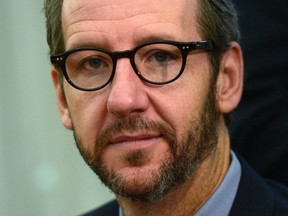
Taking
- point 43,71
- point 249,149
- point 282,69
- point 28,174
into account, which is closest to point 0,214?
point 28,174

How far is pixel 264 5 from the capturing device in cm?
220

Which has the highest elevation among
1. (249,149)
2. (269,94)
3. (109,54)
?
(109,54)

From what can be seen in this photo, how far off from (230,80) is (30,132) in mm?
1830

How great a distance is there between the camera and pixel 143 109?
5.49 ft

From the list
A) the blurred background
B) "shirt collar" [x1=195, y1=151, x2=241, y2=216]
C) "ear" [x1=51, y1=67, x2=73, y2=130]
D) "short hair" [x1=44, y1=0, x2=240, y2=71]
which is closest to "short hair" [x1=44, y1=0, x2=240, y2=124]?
"short hair" [x1=44, y1=0, x2=240, y2=71]

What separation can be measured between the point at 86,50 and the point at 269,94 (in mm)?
770

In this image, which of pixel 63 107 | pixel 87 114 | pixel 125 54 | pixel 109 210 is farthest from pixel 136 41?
pixel 109 210

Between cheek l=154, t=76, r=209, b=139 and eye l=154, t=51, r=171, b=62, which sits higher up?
eye l=154, t=51, r=171, b=62

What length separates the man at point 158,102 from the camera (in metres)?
1.70

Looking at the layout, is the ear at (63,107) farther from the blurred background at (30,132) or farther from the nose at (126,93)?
the blurred background at (30,132)

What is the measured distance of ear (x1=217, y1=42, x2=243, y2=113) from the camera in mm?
1922

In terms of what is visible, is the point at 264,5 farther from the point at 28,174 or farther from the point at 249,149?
the point at 28,174

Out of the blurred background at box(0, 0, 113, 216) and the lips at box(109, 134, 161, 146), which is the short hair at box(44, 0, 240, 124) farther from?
the blurred background at box(0, 0, 113, 216)

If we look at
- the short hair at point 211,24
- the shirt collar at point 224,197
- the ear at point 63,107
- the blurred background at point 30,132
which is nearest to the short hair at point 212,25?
the short hair at point 211,24
